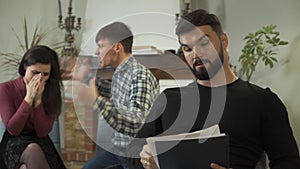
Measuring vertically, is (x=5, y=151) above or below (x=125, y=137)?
below

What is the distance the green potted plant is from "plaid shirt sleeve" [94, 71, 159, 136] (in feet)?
3.71

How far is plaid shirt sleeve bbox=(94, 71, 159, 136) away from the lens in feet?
5.52

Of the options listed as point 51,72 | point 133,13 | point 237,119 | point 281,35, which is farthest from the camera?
point 133,13

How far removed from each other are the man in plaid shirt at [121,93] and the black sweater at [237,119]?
0.15m

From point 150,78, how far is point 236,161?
583 millimetres

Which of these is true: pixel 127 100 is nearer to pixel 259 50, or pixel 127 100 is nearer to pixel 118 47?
pixel 118 47

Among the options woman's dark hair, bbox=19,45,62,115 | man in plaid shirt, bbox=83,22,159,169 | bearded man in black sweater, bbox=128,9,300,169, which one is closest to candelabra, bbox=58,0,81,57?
woman's dark hair, bbox=19,45,62,115

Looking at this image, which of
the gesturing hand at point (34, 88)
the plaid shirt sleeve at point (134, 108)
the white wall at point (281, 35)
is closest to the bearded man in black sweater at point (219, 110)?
the plaid shirt sleeve at point (134, 108)

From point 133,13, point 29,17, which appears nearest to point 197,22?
point 133,13

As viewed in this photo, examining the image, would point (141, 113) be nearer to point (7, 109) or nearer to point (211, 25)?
point (211, 25)

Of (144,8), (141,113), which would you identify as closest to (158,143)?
(141,113)

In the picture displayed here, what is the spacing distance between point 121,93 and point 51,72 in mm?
800

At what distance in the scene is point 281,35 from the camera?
286cm

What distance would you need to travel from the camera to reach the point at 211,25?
1.56 meters
